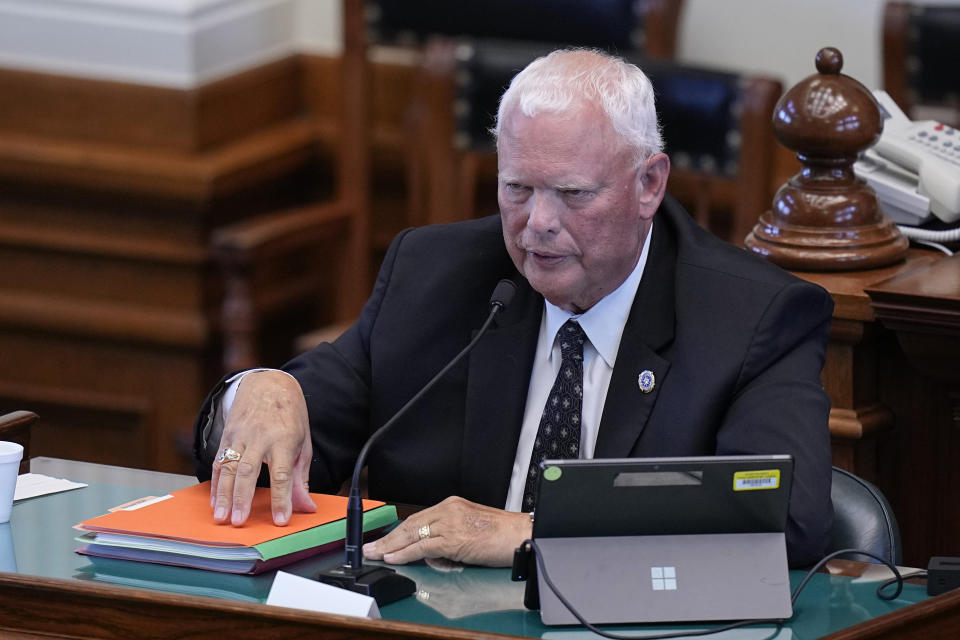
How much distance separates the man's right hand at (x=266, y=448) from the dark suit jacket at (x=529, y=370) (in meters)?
0.15

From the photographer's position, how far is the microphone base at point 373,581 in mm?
1728

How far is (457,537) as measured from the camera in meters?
1.86

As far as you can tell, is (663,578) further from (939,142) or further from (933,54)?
(933,54)

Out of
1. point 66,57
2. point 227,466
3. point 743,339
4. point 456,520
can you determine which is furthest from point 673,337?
point 66,57

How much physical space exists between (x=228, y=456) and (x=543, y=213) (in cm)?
53

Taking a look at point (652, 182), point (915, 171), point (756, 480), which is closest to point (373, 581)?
point (756, 480)

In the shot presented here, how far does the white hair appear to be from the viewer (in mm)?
2119

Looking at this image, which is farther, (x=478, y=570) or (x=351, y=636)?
(x=478, y=570)

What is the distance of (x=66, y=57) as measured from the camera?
4488 millimetres

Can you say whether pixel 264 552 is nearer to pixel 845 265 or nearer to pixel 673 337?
pixel 673 337

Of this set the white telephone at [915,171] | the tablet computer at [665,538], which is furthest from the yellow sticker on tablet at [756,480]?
the white telephone at [915,171]

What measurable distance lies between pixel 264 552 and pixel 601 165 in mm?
703

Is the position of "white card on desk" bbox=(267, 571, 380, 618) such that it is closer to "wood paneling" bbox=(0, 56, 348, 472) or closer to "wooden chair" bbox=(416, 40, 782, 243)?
"wooden chair" bbox=(416, 40, 782, 243)

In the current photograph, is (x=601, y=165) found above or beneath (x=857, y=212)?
above
